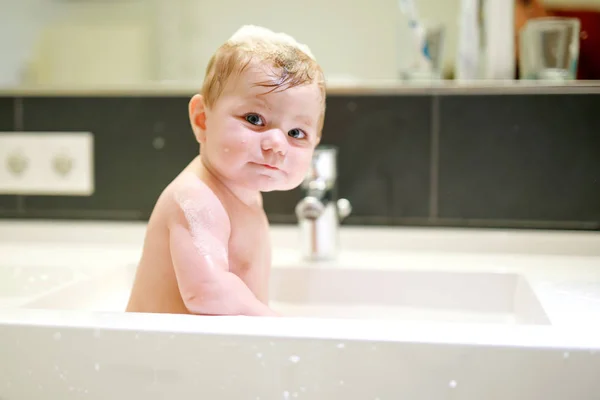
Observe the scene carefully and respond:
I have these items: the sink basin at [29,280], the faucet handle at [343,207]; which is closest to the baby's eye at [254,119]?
the sink basin at [29,280]

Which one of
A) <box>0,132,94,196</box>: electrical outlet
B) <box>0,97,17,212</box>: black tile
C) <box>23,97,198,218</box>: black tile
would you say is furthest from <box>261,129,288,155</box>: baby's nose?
<box>0,97,17,212</box>: black tile

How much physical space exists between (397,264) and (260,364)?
479 millimetres

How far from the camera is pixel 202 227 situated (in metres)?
0.64

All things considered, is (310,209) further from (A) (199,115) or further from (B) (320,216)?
(A) (199,115)

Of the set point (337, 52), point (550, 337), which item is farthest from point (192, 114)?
point (337, 52)

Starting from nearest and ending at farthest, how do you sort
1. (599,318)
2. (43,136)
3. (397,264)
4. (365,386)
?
(365,386) < (599,318) < (397,264) < (43,136)

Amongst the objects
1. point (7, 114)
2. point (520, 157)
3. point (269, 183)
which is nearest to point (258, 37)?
point (269, 183)

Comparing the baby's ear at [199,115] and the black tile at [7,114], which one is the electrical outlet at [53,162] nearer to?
the black tile at [7,114]

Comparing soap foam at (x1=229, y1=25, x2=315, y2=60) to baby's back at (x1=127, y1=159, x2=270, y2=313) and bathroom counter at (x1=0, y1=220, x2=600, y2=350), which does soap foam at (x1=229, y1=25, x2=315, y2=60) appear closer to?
baby's back at (x1=127, y1=159, x2=270, y2=313)

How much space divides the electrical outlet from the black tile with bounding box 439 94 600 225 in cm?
64

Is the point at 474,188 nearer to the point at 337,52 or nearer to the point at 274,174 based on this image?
the point at 337,52

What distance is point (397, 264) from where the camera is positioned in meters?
0.96

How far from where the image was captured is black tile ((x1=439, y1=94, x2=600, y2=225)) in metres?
1.07

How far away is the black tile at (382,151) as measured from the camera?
1.10 metres
